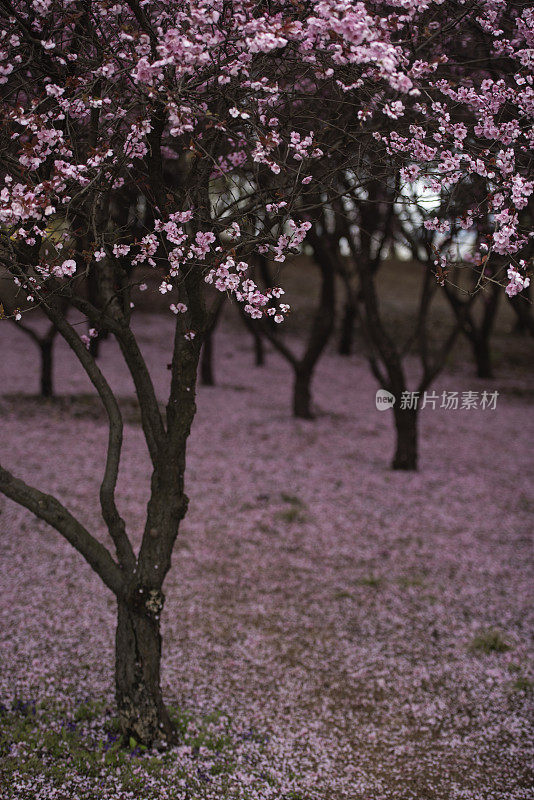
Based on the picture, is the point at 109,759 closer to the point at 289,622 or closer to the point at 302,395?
the point at 289,622

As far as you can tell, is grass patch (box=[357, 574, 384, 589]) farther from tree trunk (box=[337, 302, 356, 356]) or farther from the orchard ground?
tree trunk (box=[337, 302, 356, 356])

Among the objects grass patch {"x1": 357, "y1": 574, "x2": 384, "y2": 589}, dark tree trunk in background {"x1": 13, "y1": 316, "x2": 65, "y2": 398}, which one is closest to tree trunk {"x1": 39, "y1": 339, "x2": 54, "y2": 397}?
dark tree trunk in background {"x1": 13, "y1": 316, "x2": 65, "y2": 398}

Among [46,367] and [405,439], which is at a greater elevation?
[46,367]

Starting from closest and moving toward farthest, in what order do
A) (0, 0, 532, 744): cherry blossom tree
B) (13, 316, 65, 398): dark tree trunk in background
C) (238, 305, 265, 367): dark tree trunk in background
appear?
1. (0, 0, 532, 744): cherry blossom tree
2. (13, 316, 65, 398): dark tree trunk in background
3. (238, 305, 265, 367): dark tree trunk in background

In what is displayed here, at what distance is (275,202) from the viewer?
5.20m

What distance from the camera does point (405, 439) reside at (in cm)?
1556

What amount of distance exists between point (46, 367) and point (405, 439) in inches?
371

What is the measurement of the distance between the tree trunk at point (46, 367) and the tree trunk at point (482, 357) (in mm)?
15403

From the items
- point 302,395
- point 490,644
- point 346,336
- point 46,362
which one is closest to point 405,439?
point 302,395

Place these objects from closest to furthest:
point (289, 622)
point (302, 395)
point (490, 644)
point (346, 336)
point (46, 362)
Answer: point (490, 644) → point (289, 622) → point (46, 362) → point (302, 395) → point (346, 336)

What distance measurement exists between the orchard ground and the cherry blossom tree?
3.08 ft

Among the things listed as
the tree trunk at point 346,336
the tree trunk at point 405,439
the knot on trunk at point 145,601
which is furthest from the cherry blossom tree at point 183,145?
the tree trunk at point 346,336

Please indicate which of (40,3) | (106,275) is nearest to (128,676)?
(106,275)

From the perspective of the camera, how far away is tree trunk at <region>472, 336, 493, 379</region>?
1030 inches
